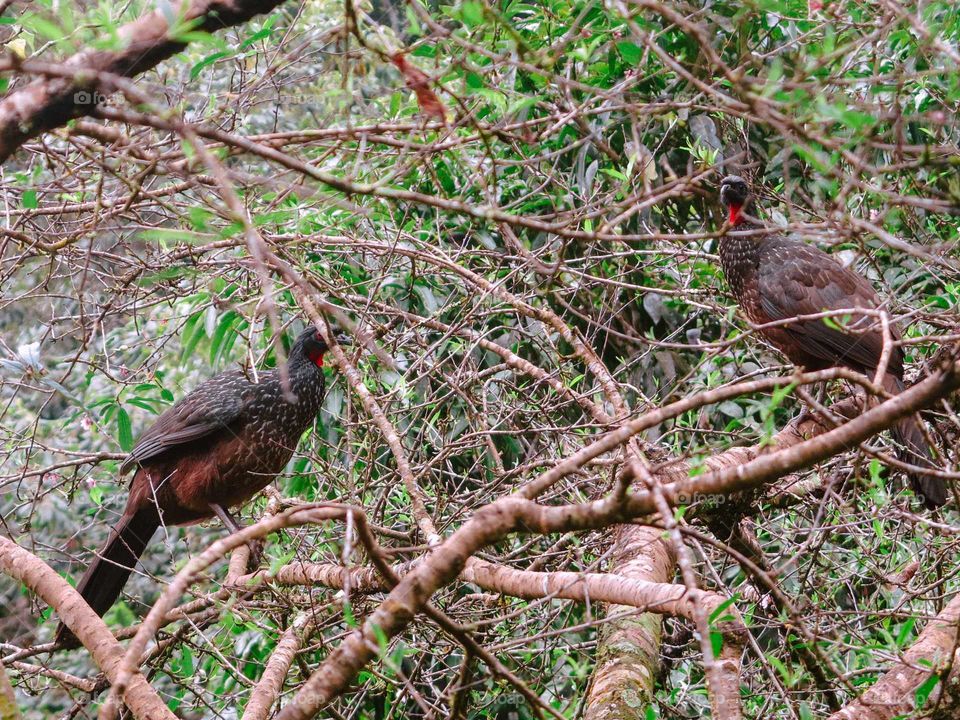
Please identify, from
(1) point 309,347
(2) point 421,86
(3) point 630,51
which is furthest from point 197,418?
(2) point 421,86

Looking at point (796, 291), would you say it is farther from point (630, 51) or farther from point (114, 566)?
point (114, 566)

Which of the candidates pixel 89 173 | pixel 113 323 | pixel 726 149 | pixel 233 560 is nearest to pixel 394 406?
pixel 233 560

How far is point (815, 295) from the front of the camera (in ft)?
13.9

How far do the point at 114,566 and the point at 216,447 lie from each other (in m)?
0.68

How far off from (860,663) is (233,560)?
7.65 ft

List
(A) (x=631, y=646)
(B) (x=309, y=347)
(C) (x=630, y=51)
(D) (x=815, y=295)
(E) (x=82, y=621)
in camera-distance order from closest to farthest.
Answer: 1. (E) (x=82, y=621)
2. (A) (x=631, y=646)
3. (C) (x=630, y=51)
4. (D) (x=815, y=295)
5. (B) (x=309, y=347)

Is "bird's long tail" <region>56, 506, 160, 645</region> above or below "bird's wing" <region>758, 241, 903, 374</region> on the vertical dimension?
above

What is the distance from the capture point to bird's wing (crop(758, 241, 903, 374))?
4066 mm

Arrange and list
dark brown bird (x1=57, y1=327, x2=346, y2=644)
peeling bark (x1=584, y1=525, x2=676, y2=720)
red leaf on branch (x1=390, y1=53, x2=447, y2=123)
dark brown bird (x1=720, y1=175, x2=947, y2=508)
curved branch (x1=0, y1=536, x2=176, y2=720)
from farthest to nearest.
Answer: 1. dark brown bird (x1=57, y1=327, x2=346, y2=644)
2. dark brown bird (x1=720, y1=175, x2=947, y2=508)
3. peeling bark (x1=584, y1=525, x2=676, y2=720)
4. curved branch (x1=0, y1=536, x2=176, y2=720)
5. red leaf on branch (x1=390, y1=53, x2=447, y2=123)

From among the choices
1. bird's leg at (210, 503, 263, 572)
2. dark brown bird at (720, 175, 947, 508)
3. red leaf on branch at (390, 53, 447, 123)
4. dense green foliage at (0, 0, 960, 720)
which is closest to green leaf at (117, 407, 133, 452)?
dense green foliage at (0, 0, 960, 720)

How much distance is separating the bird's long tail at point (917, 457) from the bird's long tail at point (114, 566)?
2643mm

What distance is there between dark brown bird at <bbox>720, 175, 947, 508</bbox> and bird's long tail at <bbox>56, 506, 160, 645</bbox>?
8.94 ft

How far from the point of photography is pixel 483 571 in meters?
2.57

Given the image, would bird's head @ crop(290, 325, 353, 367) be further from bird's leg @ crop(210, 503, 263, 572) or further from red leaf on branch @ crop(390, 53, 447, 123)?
red leaf on branch @ crop(390, 53, 447, 123)
